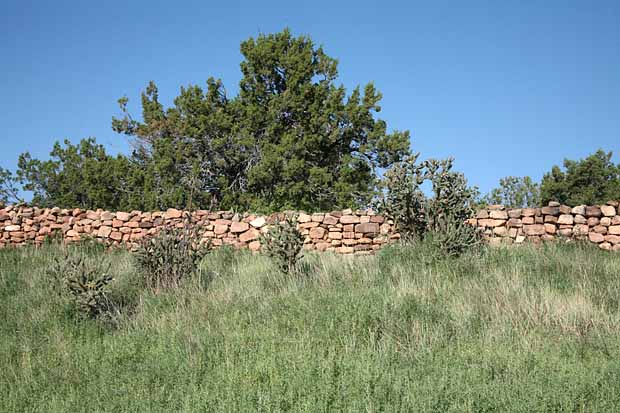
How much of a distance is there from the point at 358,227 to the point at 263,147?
30.6 ft

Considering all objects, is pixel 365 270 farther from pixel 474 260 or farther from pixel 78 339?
pixel 78 339

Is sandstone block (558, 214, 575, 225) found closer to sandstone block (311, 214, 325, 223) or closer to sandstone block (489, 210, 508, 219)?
sandstone block (489, 210, 508, 219)

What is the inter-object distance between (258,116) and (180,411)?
18.5 metres

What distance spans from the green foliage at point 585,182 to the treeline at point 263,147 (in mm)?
9090

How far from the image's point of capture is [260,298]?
27.0 ft

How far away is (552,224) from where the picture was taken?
1354 centimetres

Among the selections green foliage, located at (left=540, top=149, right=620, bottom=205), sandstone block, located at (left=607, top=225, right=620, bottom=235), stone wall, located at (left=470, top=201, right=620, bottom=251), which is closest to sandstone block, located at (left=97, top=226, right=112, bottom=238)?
stone wall, located at (left=470, top=201, right=620, bottom=251)

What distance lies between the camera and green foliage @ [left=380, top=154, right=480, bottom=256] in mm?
10984

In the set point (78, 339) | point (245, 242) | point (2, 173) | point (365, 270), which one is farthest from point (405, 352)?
point (2, 173)

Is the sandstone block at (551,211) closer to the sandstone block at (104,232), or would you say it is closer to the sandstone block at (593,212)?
the sandstone block at (593,212)

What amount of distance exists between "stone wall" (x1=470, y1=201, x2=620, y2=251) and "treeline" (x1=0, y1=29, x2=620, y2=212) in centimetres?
823

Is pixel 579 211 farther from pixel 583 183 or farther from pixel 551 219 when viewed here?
pixel 583 183

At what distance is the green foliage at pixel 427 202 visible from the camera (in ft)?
36.0

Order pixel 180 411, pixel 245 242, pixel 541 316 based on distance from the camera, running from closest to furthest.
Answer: pixel 180 411 < pixel 541 316 < pixel 245 242
